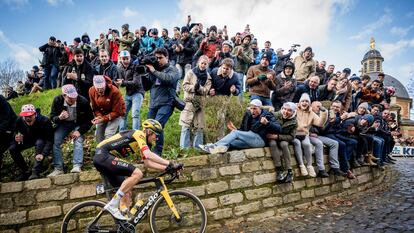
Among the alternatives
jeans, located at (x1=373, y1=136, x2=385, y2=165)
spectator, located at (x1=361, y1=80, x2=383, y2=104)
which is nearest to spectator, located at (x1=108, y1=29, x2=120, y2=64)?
spectator, located at (x1=361, y1=80, x2=383, y2=104)

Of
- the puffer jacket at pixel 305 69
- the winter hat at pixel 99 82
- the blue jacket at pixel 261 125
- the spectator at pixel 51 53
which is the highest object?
the spectator at pixel 51 53

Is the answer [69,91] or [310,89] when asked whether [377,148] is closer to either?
[310,89]

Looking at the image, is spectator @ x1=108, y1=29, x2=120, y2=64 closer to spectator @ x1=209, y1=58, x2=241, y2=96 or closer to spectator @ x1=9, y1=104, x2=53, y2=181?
spectator @ x1=209, y1=58, x2=241, y2=96

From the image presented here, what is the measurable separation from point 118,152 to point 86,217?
49.0 inches

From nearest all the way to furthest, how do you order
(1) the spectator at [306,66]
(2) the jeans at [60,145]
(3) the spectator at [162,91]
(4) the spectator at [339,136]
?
(2) the jeans at [60,145] < (3) the spectator at [162,91] < (4) the spectator at [339,136] < (1) the spectator at [306,66]

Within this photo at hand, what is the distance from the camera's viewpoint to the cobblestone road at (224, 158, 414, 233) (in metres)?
5.13

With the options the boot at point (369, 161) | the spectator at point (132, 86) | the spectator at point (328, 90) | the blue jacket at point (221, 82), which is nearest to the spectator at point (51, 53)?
the spectator at point (132, 86)

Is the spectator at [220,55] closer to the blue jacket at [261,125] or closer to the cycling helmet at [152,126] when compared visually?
the blue jacket at [261,125]

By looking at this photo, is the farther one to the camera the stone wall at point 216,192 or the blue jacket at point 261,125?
the blue jacket at point 261,125

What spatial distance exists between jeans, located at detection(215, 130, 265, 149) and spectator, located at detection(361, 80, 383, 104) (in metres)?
6.23

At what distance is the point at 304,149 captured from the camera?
22.4 ft

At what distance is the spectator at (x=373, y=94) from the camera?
10.1 m

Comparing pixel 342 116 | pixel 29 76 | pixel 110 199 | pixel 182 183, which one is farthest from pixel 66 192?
pixel 29 76

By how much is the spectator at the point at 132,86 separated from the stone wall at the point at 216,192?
1.85 metres
